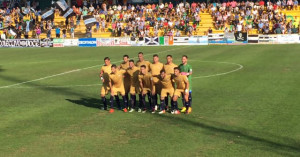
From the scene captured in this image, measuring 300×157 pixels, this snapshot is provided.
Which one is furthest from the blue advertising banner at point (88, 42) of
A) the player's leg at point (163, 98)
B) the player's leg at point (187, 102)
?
the player's leg at point (187, 102)

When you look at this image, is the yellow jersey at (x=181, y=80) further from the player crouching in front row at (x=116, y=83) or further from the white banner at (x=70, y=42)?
the white banner at (x=70, y=42)

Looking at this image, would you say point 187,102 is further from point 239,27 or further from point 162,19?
point 162,19

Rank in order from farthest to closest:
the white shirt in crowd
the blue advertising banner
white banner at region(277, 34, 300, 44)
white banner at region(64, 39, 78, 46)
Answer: white banner at region(64, 39, 78, 46) < the blue advertising banner < the white shirt in crowd < white banner at region(277, 34, 300, 44)

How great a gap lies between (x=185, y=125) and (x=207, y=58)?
2211cm

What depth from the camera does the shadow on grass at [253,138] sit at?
38.0ft

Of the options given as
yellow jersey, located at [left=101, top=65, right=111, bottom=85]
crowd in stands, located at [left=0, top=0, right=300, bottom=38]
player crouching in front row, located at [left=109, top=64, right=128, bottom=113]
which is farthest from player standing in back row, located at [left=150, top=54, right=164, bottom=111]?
crowd in stands, located at [left=0, top=0, right=300, bottom=38]

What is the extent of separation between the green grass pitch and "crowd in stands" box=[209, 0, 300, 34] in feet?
95.8

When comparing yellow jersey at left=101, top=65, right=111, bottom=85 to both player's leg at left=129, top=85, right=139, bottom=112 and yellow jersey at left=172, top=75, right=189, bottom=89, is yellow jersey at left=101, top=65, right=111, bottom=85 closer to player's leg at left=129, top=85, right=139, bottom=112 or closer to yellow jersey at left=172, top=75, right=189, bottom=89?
player's leg at left=129, top=85, right=139, bottom=112

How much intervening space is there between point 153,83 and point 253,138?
4.83m

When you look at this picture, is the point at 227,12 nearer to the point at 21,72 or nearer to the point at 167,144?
the point at 21,72

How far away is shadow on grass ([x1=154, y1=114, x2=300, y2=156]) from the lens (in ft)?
38.0

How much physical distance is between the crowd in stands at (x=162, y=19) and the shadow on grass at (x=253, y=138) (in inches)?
1584

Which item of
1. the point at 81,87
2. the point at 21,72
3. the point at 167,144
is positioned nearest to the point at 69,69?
the point at 21,72

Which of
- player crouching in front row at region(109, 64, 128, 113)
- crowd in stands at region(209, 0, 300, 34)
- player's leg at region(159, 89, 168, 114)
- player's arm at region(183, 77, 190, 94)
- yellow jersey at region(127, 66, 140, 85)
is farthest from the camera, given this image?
crowd in stands at region(209, 0, 300, 34)
